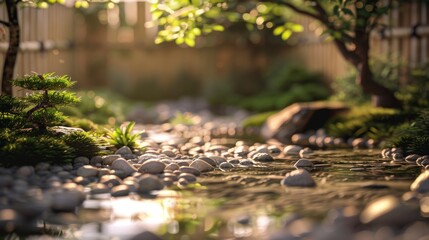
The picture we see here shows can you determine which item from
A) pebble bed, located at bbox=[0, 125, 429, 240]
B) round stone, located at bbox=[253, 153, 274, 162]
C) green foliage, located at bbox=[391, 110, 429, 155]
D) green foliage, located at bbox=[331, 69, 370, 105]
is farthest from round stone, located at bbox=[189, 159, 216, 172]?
green foliage, located at bbox=[331, 69, 370, 105]

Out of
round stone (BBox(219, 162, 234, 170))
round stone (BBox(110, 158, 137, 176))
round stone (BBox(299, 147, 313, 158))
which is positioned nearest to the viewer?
round stone (BBox(110, 158, 137, 176))

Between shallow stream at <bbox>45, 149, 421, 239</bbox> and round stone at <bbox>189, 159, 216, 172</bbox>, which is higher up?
round stone at <bbox>189, 159, 216, 172</bbox>

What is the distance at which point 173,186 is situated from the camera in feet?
14.1

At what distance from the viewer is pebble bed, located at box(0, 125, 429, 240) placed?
3.07 meters

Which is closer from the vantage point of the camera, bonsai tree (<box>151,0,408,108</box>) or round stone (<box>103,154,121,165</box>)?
round stone (<box>103,154,121,165</box>)

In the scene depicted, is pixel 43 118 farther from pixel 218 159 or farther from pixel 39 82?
pixel 218 159

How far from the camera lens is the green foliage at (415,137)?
5.60m

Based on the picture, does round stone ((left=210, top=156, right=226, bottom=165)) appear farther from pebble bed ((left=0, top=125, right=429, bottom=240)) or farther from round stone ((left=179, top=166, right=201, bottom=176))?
round stone ((left=179, top=166, right=201, bottom=176))

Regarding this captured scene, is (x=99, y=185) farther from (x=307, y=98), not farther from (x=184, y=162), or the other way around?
(x=307, y=98)

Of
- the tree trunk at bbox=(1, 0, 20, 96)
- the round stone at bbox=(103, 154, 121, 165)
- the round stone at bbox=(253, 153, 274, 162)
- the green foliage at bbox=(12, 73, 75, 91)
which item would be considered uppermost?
the tree trunk at bbox=(1, 0, 20, 96)

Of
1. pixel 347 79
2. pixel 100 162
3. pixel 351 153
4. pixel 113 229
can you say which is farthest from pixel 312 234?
pixel 347 79

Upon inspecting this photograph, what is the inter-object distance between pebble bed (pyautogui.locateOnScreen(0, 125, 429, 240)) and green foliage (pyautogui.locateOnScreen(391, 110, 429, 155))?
0.42ft

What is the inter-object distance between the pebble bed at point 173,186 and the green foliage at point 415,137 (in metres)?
0.13

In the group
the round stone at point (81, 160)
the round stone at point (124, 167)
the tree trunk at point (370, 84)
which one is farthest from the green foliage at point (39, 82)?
the tree trunk at point (370, 84)
